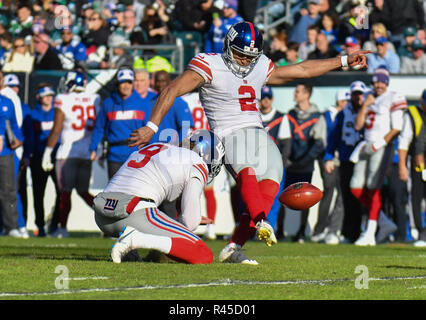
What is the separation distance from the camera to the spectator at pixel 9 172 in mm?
12125

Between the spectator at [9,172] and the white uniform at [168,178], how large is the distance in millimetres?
5495

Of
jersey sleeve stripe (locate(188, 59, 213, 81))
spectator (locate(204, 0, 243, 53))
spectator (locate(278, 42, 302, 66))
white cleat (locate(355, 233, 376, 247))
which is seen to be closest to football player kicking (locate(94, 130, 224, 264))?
jersey sleeve stripe (locate(188, 59, 213, 81))

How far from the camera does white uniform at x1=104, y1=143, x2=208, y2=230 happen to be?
6863mm

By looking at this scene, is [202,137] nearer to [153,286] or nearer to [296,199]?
[296,199]

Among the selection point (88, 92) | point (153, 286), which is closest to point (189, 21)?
point (88, 92)

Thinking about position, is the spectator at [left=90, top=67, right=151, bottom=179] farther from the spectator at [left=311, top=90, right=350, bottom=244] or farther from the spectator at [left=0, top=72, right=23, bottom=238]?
the spectator at [left=311, top=90, right=350, bottom=244]

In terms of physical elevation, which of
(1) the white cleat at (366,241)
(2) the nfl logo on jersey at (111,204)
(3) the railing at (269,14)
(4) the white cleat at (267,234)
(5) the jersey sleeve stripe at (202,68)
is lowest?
(1) the white cleat at (366,241)

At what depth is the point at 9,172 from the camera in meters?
12.2

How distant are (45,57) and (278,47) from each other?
3.83m

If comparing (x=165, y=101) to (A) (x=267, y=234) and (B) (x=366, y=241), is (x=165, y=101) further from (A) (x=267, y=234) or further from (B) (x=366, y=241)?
(B) (x=366, y=241)

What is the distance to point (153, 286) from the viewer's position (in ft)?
17.9

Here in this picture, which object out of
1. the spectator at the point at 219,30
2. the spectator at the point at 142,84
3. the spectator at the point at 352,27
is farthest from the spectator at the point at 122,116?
the spectator at the point at 352,27

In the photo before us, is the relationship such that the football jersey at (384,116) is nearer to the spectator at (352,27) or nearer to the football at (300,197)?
the spectator at (352,27)

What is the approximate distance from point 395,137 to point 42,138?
4.84 m
